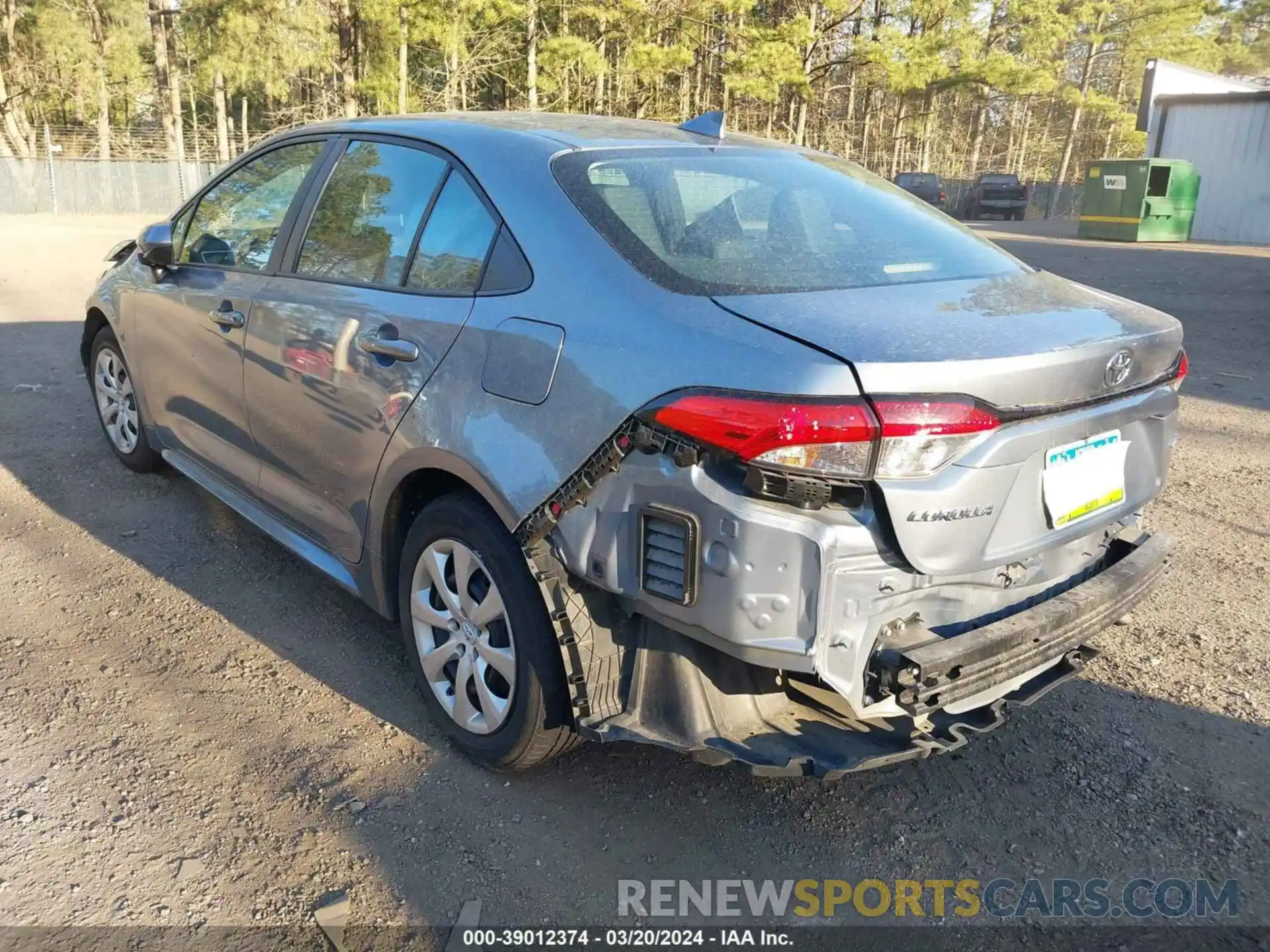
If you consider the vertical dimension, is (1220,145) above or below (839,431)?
above

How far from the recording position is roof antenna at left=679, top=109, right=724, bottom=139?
11.2 ft

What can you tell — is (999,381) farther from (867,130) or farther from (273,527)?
(867,130)

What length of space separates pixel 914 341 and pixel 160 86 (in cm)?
3726

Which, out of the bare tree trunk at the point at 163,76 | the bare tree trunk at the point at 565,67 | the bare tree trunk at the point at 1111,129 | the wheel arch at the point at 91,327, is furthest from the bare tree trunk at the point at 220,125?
the bare tree trunk at the point at 1111,129

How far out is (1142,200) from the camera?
925 inches

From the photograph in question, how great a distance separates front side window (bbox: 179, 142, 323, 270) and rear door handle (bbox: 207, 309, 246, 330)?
182mm

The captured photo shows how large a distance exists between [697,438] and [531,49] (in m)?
27.0

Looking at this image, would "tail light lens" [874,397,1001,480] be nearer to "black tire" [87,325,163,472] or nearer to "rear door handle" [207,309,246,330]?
"rear door handle" [207,309,246,330]

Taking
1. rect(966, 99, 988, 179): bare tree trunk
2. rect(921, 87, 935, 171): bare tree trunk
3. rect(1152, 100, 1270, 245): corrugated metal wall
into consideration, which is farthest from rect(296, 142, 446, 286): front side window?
rect(966, 99, 988, 179): bare tree trunk

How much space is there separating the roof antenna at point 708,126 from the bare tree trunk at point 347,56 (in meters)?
23.7

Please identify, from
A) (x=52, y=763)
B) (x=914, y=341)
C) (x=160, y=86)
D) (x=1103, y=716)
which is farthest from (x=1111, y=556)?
(x=160, y=86)

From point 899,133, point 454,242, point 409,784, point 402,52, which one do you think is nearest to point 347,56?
point 402,52

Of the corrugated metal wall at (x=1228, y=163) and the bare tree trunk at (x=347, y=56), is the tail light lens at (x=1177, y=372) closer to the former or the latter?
the bare tree trunk at (x=347, y=56)

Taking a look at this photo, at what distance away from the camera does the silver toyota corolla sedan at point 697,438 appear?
2.12 m
